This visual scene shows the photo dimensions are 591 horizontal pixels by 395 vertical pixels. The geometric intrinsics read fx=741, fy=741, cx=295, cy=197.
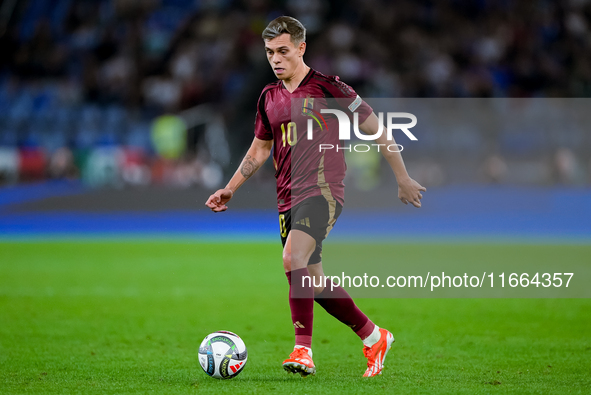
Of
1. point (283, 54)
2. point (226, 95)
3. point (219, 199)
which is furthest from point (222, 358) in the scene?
point (226, 95)

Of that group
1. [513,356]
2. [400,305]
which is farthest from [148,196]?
[513,356]

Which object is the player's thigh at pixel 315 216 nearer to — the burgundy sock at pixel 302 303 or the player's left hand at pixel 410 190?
the burgundy sock at pixel 302 303

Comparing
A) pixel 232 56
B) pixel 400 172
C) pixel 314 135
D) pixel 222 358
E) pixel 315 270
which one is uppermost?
pixel 232 56

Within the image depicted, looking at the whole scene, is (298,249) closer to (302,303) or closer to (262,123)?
(302,303)

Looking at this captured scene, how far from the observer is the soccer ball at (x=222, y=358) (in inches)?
169

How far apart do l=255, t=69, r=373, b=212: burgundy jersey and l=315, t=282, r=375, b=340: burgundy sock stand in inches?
21.9

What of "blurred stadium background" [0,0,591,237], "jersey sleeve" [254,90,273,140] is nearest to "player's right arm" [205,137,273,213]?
"jersey sleeve" [254,90,273,140]

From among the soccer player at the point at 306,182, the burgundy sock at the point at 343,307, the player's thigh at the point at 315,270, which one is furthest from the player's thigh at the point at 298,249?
the burgundy sock at the point at 343,307

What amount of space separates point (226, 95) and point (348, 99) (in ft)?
46.1

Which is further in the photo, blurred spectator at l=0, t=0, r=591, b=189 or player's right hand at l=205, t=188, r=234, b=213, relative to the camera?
blurred spectator at l=0, t=0, r=591, b=189

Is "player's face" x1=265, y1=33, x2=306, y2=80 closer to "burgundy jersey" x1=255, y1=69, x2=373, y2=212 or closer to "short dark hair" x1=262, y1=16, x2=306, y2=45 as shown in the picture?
"short dark hair" x1=262, y1=16, x2=306, y2=45

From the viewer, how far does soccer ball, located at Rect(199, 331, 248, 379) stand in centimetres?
430

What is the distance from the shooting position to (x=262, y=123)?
15.2 feet

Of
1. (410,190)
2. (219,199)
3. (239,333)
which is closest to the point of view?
(410,190)
